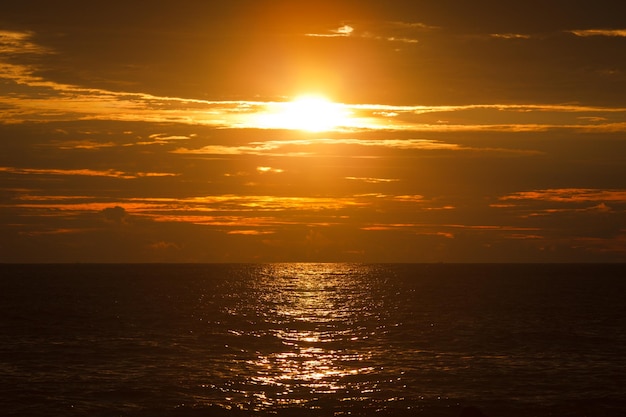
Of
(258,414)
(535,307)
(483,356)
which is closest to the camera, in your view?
(258,414)

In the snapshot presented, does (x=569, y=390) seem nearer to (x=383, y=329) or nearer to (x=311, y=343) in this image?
(x=311, y=343)

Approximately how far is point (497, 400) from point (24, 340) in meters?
46.6

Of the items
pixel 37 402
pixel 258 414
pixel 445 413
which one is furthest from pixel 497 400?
pixel 37 402

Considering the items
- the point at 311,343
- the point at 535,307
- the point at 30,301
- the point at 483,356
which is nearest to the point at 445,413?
the point at 483,356

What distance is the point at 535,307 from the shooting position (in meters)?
123

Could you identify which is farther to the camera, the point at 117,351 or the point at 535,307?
the point at 535,307

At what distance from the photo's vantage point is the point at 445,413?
4284cm

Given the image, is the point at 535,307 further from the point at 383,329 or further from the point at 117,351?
the point at 117,351

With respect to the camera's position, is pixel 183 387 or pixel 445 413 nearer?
pixel 445 413

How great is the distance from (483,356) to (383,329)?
77.0ft

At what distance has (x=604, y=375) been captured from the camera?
5447 centimetres

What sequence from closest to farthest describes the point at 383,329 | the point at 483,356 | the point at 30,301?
the point at 483,356, the point at 383,329, the point at 30,301

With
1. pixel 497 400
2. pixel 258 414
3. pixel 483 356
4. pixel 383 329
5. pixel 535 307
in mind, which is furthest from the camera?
pixel 535 307

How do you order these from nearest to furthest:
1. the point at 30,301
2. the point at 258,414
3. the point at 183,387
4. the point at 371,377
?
1. the point at 258,414
2. the point at 183,387
3. the point at 371,377
4. the point at 30,301
